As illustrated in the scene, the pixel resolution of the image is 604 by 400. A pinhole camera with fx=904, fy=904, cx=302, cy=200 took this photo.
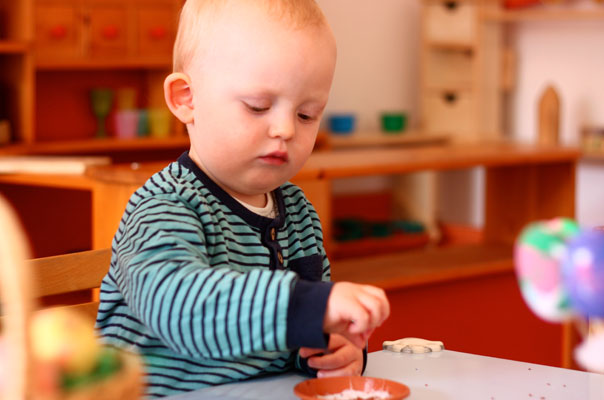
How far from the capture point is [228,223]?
0.87m

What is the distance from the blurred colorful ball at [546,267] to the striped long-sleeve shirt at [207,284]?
20 cm

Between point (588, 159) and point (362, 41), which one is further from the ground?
point (362, 41)

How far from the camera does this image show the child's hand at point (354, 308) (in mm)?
667

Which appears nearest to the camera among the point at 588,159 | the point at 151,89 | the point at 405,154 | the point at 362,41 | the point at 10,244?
the point at 10,244

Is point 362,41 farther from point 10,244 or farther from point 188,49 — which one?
point 10,244

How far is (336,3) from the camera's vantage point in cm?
437

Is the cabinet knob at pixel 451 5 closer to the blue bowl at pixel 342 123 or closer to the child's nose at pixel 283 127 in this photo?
the blue bowl at pixel 342 123

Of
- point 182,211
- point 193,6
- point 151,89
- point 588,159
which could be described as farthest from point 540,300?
point 588,159

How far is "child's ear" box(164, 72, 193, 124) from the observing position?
0.89 metres

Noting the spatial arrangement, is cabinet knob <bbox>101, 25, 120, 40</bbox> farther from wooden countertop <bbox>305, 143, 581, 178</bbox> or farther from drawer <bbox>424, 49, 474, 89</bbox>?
drawer <bbox>424, 49, 474, 89</bbox>

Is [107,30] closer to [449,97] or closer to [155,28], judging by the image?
[155,28]

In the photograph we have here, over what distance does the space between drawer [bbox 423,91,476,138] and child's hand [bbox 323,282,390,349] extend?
3.82 m

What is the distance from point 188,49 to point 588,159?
3620 millimetres

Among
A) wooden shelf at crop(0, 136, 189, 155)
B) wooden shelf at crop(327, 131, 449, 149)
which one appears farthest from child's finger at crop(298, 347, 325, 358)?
wooden shelf at crop(327, 131, 449, 149)
